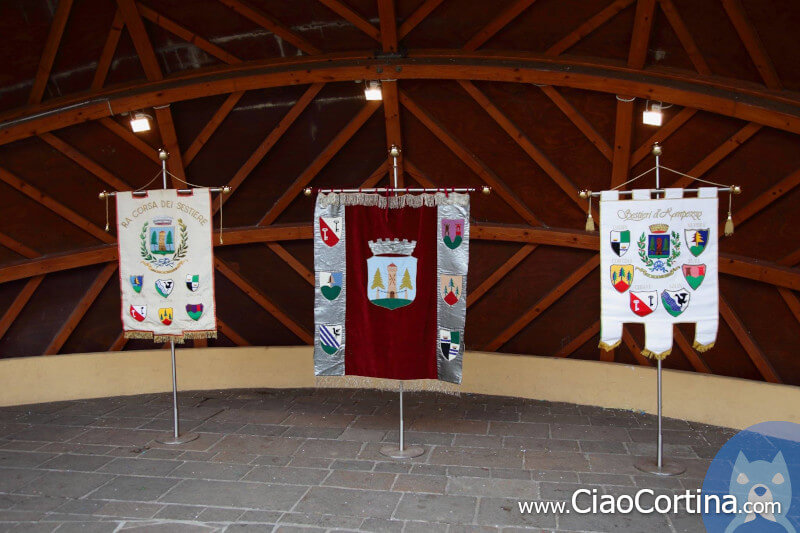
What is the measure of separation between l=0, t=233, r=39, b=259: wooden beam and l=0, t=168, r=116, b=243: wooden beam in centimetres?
56

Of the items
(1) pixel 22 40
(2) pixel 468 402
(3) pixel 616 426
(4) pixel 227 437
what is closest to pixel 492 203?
(2) pixel 468 402

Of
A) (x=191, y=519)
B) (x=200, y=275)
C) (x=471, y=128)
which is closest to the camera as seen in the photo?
(x=191, y=519)

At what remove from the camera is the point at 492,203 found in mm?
7824

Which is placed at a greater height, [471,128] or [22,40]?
[22,40]

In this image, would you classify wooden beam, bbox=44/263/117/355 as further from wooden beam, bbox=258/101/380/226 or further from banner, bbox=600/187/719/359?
banner, bbox=600/187/719/359

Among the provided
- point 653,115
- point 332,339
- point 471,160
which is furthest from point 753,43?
point 332,339

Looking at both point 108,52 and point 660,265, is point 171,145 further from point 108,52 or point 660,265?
point 660,265

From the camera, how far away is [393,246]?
5.96 m

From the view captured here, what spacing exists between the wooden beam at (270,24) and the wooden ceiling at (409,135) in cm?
2

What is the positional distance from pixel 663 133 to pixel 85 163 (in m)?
6.52

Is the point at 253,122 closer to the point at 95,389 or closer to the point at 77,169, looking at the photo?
the point at 77,169

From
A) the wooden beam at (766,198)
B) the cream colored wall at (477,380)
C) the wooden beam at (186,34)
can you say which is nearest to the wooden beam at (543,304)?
the cream colored wall at (477,380)

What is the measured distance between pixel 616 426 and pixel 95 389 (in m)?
6.26

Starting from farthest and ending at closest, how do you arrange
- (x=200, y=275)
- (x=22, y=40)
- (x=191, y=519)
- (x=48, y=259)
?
(x=48, y=259) → (x=22, y=40) → (x=200, y=275) → (x=191, y=519)
